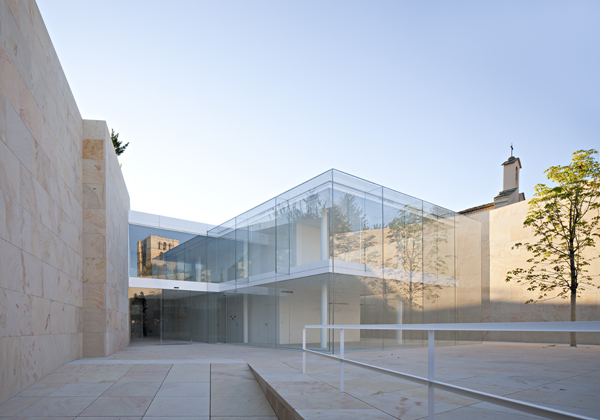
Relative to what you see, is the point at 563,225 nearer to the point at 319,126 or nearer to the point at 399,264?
the point at 399,264

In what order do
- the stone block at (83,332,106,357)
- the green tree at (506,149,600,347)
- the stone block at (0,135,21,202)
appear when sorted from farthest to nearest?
the green tree at (506,149,600,347)
the stone block at (83,332,106,357)
the stone block at (0,135,21,202)

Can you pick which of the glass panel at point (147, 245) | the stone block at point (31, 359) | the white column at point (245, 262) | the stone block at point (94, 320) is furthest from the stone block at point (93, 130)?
the glass panel at point (147, 245)

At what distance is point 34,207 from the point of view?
7746 millimetres

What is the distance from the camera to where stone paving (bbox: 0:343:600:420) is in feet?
10.7

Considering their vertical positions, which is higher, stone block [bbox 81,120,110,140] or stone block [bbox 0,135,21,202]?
stone block [bbox 81,120,110,140]

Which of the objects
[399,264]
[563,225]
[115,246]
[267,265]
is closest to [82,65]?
[115,246]

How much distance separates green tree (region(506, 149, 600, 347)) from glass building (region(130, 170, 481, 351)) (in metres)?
3.14

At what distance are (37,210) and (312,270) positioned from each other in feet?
28.7

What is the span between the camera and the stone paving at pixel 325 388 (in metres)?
3.27

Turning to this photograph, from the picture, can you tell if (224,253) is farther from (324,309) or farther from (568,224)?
(568,224)

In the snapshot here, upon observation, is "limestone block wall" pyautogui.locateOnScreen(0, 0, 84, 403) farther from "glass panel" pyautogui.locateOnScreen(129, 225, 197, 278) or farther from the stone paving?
"glass panel" pyautogui.locateOnScreen(129, 225, 197, 278)

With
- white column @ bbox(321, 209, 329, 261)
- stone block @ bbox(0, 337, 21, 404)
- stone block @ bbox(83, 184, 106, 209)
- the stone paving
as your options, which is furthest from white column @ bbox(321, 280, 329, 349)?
stone block @ bbox(0, 337, 21, 404)

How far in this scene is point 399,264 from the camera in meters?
15.9

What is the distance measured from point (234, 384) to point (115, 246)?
9227 millimetres
